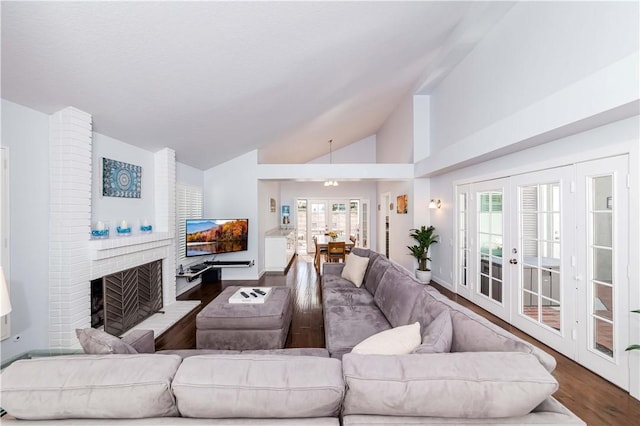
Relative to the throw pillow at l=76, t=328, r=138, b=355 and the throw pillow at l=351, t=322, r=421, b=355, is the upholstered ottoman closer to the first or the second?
the throw pillow at l=76, t=328, r=138, b=355

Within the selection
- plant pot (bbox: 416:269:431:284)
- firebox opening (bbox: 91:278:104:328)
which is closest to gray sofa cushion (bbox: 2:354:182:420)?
firebox opening (bbox: 91:278:104:328)

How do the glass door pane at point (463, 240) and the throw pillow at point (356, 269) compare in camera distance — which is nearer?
the throw pillow at point (356, 269)

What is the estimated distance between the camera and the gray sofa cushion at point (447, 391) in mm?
1106

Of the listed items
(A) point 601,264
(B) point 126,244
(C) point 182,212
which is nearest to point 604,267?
(A) point 601,264

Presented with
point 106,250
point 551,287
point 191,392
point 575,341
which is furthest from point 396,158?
point 191,392

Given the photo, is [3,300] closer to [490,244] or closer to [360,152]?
[490,244]

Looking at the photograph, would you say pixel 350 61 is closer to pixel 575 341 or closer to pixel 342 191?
pixel 575 341

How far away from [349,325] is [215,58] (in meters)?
2.66

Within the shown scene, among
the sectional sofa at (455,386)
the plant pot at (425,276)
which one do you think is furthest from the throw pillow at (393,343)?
the plant pot at (425,276)

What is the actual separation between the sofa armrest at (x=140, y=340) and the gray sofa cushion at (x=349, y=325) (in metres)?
1.32

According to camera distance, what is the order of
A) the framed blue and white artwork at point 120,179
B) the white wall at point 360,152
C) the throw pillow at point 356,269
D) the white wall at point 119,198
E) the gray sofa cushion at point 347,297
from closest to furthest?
1. the gray sofa cushion at point 347,297
2. the white wall at point 119,198
3. the framed blue and white artwork at point 120,179
4. the throw pillow at point 356,269
5. the white wall at point 360,152

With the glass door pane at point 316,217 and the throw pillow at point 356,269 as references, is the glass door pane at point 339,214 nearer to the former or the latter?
the glass door pane at point 316,217

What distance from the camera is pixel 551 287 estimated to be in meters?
3.04

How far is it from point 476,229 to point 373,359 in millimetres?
3793
